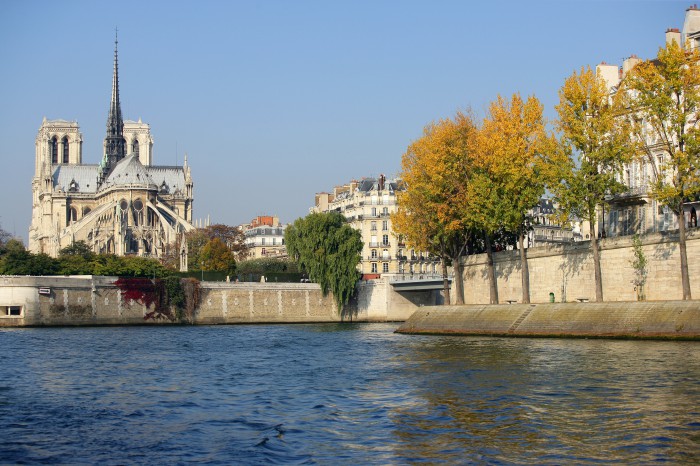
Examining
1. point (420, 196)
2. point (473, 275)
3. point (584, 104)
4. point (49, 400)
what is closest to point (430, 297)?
point (473, 275)

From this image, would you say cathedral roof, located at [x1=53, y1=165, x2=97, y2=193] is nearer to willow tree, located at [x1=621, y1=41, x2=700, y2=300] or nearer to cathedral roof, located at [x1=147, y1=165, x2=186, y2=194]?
cathedral roof, located at [x1=147, y1=165, x2=186, y2=194]

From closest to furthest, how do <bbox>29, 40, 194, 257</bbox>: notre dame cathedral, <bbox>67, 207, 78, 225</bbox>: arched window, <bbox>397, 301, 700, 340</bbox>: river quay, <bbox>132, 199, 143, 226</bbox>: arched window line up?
<bbox>397, 301, 700, 340</bbox>: river quay < <bbox>29, 40, 194, 257</bbox>: notre dame cathedral < <bbox>132, 199, 143, 226</bbox>: arched window < <bbox>67, 207, 78, 225</bbox>: arched window

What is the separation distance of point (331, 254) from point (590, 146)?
37.7 metres

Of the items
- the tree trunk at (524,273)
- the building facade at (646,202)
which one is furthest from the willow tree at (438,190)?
the building facade at (646,202)

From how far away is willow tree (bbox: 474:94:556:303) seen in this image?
5616 centimetres

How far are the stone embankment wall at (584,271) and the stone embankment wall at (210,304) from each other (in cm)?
1654

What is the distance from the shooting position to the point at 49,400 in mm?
31078

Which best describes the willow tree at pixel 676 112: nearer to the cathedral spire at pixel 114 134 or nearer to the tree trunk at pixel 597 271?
the tree trunk at pixel 597 271

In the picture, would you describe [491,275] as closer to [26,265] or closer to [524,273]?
[524,273]

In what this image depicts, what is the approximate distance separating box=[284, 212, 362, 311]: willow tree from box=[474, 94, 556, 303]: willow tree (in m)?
28.0

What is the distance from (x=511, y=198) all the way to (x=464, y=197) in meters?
5.19

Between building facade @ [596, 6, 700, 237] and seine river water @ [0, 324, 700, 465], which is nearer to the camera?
seine river water @ [0, 324, 700, 465]

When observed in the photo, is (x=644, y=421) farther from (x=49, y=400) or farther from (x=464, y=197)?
(x=464, y=197)

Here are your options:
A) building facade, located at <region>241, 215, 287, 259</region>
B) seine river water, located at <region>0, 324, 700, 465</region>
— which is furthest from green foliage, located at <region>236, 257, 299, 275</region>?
seine river water, located at <region>0, 324, 700, 465</region>
